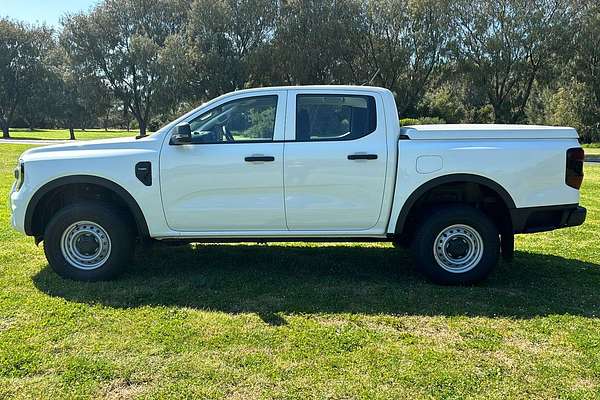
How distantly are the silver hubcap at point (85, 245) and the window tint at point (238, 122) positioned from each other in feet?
4.36

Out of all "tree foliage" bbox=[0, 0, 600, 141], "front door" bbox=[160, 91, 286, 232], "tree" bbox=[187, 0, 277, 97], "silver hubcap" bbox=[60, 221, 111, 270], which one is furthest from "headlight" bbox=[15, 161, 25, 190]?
"tree" bbox=[187, 0, 277, 97]

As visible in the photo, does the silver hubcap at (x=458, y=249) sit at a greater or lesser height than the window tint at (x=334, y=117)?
lesser

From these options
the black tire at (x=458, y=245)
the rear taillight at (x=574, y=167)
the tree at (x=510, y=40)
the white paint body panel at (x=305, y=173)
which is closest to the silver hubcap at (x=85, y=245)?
the white paint body panel at (x=305, y=173)

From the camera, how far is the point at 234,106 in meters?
5.11

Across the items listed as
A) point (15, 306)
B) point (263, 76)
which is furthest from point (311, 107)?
point (263, 76)

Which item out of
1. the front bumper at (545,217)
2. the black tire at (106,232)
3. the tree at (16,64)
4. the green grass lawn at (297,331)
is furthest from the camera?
the tree at (16,64)

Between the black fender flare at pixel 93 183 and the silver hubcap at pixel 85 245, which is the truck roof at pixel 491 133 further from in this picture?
the silver hubcap at pixel 85 245

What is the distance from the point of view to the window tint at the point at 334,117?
16.4 ft

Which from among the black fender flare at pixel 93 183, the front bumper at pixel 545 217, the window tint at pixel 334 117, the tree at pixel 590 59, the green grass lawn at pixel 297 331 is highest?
the tree at pixel 590 59

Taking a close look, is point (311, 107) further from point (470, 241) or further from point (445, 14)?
point (445, 14)

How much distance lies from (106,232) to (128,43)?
35607mm

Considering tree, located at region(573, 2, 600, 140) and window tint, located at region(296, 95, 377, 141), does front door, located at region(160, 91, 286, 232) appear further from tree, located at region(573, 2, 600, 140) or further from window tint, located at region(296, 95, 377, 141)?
tree, located at region(573, 2, 600, 140)

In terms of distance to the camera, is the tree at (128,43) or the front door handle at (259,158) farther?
the tree at (128,43)

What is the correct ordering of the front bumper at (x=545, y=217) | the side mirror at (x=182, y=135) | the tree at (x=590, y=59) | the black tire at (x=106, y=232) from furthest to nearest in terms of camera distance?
1. the tree at (x=590, y=59)
2. the black tire at (x=106, y=232)
3. the front bumper at (x=545, y=217)
4. the side mirror at (x=182, y=135)
